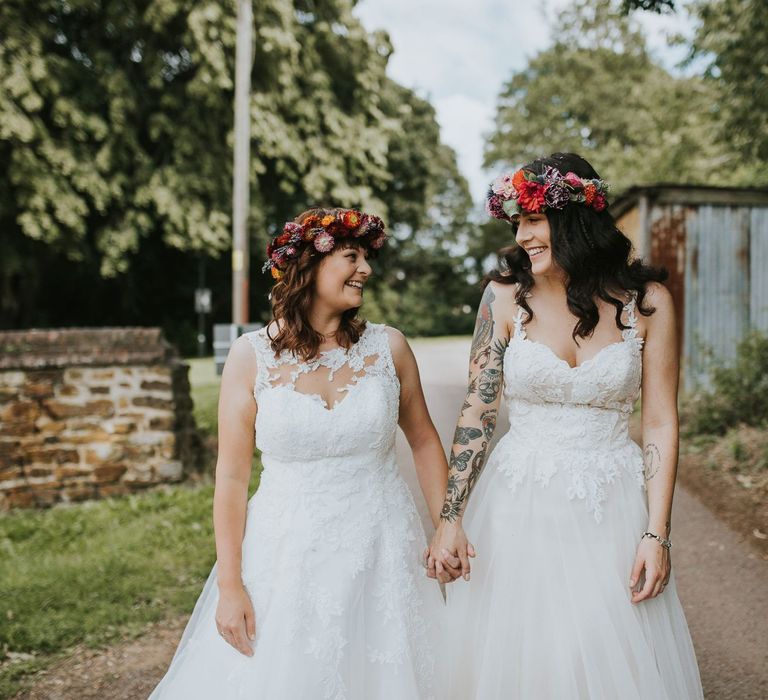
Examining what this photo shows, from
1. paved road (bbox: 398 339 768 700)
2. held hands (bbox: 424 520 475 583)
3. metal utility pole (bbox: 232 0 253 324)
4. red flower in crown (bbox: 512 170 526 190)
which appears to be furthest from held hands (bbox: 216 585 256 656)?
metal utility pole (bbox: 232 0 253 324)

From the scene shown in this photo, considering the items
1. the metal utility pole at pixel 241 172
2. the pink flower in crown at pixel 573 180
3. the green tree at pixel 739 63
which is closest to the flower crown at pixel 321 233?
the pink flower in crown at pixel 573 180

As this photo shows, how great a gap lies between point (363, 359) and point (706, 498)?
509cm

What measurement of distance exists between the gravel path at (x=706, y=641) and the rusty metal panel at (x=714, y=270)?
626 cm

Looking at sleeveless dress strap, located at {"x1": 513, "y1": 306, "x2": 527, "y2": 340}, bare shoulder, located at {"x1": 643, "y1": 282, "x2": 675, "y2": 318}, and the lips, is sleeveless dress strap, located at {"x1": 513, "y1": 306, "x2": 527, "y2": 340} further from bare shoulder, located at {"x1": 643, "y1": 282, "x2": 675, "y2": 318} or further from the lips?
bare shoulder, located at {"x1": 643, "y1": 282, "x2": 675, "y2": 318}

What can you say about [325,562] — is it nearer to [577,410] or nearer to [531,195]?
[577,410]

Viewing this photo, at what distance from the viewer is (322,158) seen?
672 inches

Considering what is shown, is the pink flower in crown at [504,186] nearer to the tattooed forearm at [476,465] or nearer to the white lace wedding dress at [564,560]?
the white lace wedding dress at [564,560]

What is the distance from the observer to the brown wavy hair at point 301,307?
8.24 feet

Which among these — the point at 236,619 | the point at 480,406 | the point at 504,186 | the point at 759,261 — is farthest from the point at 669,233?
the point at 236,619

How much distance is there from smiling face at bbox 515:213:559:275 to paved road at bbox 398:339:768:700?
7.52 feet

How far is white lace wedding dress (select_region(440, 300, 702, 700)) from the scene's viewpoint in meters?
2.32

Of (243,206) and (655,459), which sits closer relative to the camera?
(655,459)

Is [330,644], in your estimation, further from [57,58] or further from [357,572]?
[57,58]

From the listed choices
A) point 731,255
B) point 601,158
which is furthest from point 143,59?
point 601,158
